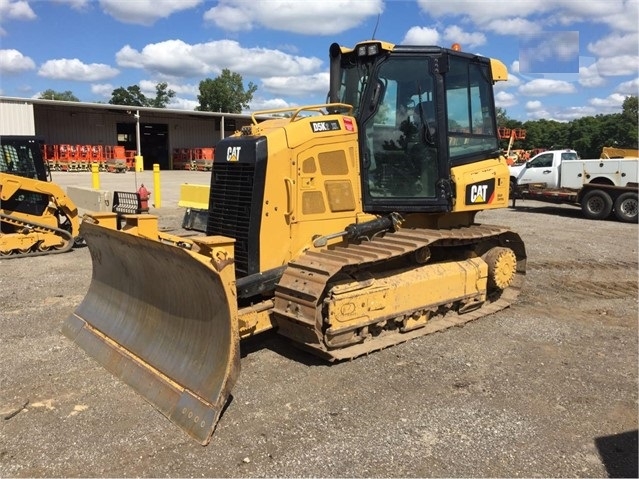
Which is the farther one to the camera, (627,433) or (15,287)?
(15,287)

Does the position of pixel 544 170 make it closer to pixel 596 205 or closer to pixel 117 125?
pixel 596 205

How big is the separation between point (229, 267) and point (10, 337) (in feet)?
9.91

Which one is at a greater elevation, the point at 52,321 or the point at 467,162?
the point at 467,162

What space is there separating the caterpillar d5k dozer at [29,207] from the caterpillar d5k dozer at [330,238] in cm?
523

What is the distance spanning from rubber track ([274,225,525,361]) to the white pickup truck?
10564 mm

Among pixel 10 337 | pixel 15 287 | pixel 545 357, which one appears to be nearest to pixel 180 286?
pixel 10 337

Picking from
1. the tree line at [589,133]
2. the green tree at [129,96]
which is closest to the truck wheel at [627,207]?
the tree line at [589,133]

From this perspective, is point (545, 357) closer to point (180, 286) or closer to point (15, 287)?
point (180, 286)

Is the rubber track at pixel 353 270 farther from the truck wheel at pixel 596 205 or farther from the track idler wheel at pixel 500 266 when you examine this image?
Answer: the truck wheel at pixel 596 205

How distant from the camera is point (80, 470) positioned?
11.0ft

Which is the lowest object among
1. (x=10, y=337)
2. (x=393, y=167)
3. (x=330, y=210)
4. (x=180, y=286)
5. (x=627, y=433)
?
(x=627, y=433)

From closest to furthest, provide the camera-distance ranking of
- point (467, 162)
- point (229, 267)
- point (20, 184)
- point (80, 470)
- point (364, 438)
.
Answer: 1. point (80, 470)
2. point (364, 438)
3. point (229, 267)
4. point (467, 162)
5. point (20, 184)

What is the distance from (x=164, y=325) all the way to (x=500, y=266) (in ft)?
12.9

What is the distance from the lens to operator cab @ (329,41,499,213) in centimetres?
557
